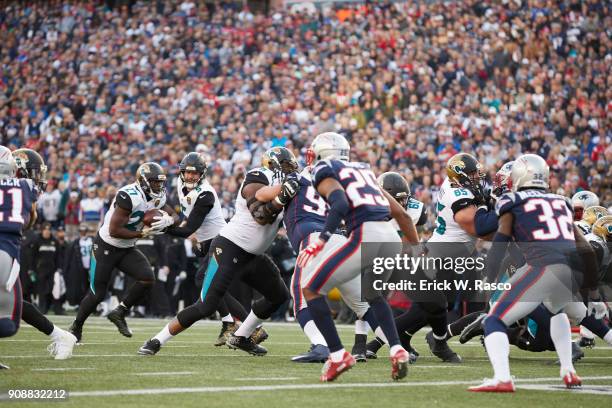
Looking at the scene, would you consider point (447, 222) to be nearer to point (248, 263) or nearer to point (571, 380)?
point (248, 263)

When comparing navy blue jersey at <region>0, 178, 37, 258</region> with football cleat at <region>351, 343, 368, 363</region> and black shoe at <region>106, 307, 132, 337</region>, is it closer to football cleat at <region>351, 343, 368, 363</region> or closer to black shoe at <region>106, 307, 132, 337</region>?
football cleat at <region>351, 343, 368, 363</region>

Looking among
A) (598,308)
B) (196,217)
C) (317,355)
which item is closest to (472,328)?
(598,308)

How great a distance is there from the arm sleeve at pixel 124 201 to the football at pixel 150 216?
17 cm

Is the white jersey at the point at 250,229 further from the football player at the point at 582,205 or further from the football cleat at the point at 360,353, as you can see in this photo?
the football player at the point at 582,205

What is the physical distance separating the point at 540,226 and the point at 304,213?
2263 mm

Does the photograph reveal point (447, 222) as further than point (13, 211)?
Yes

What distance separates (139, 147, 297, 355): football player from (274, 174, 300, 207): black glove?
349 millimetres

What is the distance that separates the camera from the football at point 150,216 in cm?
898

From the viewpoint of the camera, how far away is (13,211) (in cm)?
639

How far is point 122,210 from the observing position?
29.6ft

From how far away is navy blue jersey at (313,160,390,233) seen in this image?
6.17m

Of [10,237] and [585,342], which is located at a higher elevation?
[10,237]

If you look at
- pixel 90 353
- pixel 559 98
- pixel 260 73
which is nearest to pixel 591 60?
pixel 559 98

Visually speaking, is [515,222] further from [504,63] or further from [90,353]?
[504,63]
